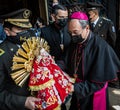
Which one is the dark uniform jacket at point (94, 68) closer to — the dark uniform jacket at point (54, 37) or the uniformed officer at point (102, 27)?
the dark uniform jacket at point (54, 37)

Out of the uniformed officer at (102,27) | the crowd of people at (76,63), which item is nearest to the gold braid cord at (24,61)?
the crowd of people at (76,63)

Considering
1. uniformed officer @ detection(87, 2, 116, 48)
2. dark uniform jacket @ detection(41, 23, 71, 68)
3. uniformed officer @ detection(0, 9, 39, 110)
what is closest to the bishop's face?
uniformed officer @ detection(0, 9, 39, 110)

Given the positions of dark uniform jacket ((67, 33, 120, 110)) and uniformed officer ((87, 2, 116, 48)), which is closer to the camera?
dark uniform jacket ((67, 33, 120, 110))

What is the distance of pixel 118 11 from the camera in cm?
753

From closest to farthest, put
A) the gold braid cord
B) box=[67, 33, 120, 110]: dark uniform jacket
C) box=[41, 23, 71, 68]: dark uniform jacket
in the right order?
the gold braid cord → box=[67, 33, 120, 110]: dark uniform jacket → box=[41, 23, 71, 68]: dark uniform jacket

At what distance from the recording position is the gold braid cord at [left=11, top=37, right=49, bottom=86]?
92.0 inches

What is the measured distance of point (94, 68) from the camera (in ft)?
9.55

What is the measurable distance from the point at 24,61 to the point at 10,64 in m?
0.14

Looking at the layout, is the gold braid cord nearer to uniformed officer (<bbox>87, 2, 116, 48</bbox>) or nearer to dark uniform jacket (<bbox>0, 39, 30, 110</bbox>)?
dark uniform jacket (<bbox>0, 39, 30, 110</bbox>)

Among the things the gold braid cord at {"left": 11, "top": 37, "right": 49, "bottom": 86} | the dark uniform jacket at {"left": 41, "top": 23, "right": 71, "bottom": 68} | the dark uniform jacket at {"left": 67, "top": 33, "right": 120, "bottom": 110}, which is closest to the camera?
the gold braid cord at {"left": 11, "top": 37, "right": 49, "bottom": 86}

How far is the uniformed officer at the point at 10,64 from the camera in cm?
238

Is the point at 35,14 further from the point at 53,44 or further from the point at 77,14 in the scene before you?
the point at 77,14

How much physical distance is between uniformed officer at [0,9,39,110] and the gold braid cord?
8 centimetres

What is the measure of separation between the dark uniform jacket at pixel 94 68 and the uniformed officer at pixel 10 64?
62 centimetres
